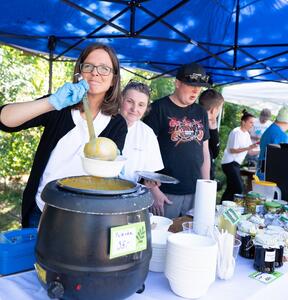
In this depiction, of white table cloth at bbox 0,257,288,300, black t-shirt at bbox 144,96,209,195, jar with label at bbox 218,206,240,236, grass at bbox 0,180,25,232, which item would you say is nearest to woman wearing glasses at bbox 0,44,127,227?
white table cloth at bbox 0,257,288,300

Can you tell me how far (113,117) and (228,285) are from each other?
0.75 m

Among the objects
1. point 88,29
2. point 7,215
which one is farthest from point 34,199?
point 7,215

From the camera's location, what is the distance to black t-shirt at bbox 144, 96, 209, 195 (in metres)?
2.29

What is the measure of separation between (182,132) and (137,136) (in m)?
0.52

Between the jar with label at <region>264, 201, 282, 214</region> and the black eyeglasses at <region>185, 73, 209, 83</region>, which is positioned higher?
the black eyeglasses at <region>185, 73, 209, 83</region>

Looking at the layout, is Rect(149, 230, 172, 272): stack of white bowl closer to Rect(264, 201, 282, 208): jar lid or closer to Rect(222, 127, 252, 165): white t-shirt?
Rect(264, 201, 282, 208): jar lid

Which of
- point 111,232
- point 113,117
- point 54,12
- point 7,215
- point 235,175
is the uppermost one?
point 54,12

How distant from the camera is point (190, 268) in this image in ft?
3.02

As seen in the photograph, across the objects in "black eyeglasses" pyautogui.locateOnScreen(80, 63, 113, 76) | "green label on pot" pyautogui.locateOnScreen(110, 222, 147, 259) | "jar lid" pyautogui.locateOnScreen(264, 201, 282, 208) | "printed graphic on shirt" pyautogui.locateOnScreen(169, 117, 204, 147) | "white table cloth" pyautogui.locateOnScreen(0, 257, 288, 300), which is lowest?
"white table cloth" pyautogui.locateOnScreen(0, 257, 288, 300)

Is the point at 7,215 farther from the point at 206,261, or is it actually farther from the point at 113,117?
the point at 206,261

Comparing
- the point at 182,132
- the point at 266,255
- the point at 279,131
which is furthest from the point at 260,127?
the point at 266,255

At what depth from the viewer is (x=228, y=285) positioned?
1.05 meters

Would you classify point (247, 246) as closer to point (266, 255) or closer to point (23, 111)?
point (266, 255)

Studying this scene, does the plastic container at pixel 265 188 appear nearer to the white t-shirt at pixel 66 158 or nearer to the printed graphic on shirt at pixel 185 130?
the printed graphic on shirt at pixel 185 130
